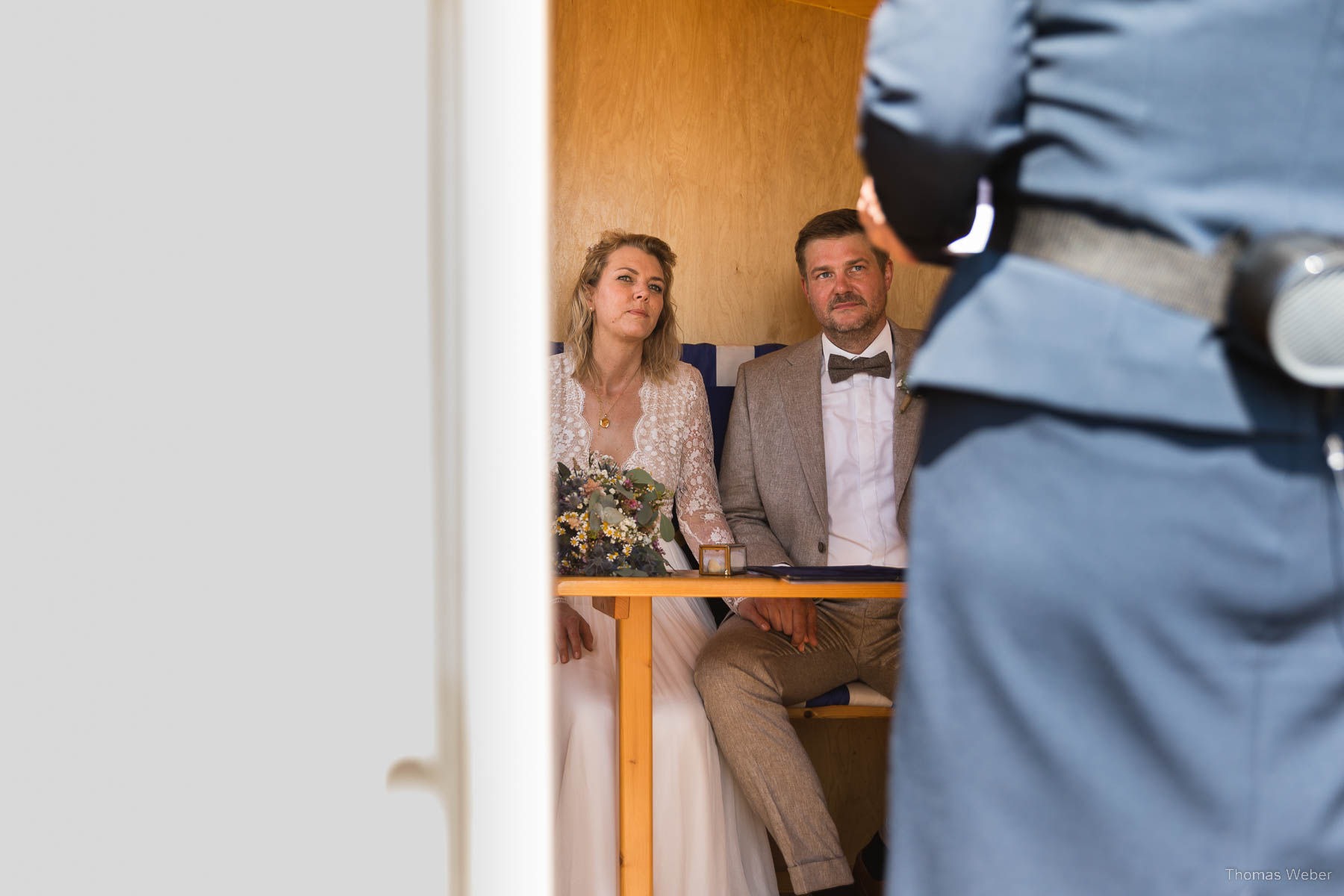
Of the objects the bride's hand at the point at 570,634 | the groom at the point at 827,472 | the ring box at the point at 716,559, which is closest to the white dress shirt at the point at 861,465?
the groom at the point at 827,472

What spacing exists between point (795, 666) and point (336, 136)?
1.97m

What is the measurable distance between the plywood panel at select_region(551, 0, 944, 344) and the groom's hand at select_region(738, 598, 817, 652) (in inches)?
43.7

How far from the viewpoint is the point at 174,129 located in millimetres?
525

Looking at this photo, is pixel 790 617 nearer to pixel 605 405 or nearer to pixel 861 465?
pixel 861 465

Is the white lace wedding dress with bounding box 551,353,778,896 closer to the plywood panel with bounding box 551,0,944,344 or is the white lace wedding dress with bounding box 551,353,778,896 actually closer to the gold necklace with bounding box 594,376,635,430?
the gold necklace with bounding box 594,376,635,430

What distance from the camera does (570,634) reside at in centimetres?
232

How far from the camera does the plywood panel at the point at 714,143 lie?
3.16m

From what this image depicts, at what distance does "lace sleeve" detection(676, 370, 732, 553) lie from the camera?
2692 mm

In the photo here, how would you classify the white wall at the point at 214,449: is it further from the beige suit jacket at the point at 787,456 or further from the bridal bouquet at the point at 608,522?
the beige suit jacket at the point at 787,456

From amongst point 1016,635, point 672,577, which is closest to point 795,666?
point 672,577

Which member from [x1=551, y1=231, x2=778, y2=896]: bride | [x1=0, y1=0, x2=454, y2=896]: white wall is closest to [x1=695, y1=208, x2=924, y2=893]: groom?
[x1=551, y1=231, x2=778, y2=896]: bride

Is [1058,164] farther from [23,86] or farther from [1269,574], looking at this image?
[23,86]

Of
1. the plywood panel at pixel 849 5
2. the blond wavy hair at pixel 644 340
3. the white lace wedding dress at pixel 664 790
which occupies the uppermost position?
the plywood panel at pixel 849 5

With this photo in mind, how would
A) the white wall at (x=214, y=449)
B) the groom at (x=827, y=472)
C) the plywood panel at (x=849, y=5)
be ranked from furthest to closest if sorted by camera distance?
the plywood panel at (x=849, y=5)
the groom at (x=827, y=472)
the white wall at (x=214, y=449)
